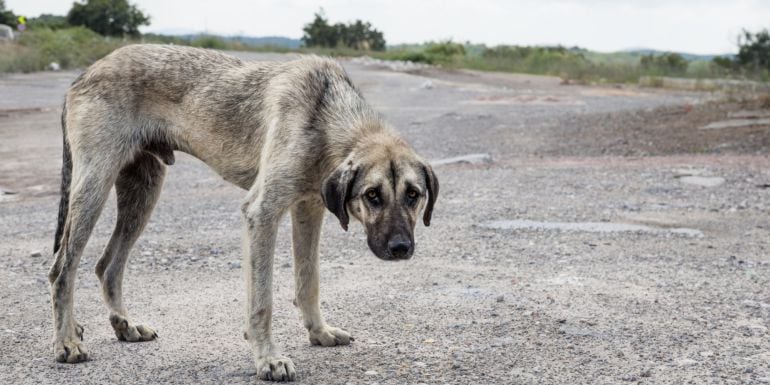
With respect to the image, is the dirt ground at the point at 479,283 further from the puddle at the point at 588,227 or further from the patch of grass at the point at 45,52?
the patch of grass at the point at 45,52

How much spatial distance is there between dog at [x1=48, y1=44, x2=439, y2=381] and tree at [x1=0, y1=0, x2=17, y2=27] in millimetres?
40341

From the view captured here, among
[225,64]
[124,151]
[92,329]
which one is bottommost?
[92,329]

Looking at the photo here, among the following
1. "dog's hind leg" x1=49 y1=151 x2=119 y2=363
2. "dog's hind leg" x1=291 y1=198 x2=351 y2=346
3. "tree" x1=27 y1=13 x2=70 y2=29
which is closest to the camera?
"dog's hind leg" x1=49 y1=151 x2=119 y2=363

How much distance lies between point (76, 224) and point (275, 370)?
63.6 inches

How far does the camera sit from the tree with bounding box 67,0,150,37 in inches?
1970

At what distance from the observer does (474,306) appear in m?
6.39

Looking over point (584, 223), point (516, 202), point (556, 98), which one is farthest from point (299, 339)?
point (556, 98)

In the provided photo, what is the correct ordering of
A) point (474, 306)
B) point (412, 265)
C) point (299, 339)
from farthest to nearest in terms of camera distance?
point (412, 265) → point (474, 306) → point (299, 339)

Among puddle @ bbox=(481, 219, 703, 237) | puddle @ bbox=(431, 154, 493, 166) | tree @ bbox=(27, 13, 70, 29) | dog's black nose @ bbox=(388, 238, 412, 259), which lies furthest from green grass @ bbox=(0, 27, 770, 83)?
dog's black nose @ bbox=(388, 238, 412, 259)

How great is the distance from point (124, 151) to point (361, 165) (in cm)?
166

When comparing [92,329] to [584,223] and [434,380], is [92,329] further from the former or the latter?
[584,223]

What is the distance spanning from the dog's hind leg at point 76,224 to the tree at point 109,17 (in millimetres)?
46391

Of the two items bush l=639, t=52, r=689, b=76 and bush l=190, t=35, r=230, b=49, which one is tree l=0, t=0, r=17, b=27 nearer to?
bush l=190, t=35, r=230, b=49

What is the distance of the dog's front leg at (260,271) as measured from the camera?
5125 millimetres
